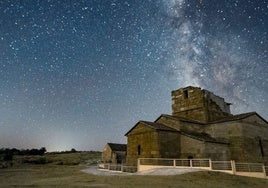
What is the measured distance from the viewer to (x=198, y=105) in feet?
100

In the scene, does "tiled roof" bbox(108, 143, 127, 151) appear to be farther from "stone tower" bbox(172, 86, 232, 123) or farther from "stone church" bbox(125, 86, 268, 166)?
"stone church" bbox(125, 86, 268, 166)

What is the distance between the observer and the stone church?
76.2ft

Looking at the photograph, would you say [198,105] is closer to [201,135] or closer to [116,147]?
[201,135]

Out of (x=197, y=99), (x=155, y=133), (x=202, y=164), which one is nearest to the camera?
(x=202, y=164)

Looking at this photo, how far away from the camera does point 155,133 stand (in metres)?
23.1

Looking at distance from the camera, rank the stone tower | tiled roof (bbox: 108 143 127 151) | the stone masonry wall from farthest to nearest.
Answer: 1. tiled roof (bbox: 108 143 127 151)
2. the stone tower
3. the stone masonry wall

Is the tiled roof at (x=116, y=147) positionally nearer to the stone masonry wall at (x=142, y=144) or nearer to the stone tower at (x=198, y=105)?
the stone tower at (x=198, y=105)

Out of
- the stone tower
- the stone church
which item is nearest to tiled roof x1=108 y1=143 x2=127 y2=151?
the stone tower

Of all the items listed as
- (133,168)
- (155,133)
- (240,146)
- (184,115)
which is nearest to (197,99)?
(184,115)

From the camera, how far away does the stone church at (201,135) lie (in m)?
23.2

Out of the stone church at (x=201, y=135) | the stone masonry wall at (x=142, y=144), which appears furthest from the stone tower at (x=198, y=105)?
the stone masonry wall at (x=142, y=144)

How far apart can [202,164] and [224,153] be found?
14.9 ft

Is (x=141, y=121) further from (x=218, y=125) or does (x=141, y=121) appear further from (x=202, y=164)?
(x=218, y=125)

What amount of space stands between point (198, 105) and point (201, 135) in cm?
493
